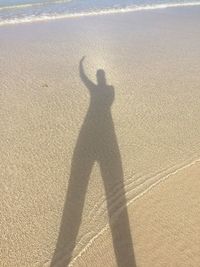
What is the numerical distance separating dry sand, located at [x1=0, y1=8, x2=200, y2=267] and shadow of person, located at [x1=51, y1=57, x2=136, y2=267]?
2cm

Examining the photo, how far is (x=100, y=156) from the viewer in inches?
251

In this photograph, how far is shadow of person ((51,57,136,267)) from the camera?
16.0ft

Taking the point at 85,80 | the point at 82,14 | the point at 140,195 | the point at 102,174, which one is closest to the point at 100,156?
the point at 102,174

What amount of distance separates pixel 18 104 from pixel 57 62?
2.49m

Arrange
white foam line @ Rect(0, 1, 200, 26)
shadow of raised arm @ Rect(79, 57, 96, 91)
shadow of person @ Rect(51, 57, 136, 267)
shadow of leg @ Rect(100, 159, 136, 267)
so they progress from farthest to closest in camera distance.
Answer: white foam line @ Rect(0, 1, 200, 26) → shadow of raised arm @ Rect(79, 57, 96, 91) → shadow of person @ Rect(51, 57, 136, 267) → shadow of leg @ Rect(100, 159, 136, 267)

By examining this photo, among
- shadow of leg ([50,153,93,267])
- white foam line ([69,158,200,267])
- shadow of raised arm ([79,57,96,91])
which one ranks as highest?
shadow of raised arm ([79,57,96,91])

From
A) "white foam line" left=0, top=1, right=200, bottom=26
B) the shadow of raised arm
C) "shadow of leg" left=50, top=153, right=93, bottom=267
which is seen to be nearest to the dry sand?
"shadow of leg" left=50, top=153, right=93, bottom=267

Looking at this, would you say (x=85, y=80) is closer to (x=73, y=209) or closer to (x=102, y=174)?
(x=102, y=174)

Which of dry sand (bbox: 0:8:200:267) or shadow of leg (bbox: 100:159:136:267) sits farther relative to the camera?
dry sand (bbox: 0:8:200:267)

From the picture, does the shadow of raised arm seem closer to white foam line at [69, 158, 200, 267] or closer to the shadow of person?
the shadow of person

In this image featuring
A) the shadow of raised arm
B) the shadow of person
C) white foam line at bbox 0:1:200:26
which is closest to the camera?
the shadow of person

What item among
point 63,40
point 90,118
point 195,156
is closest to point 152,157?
point 195,156

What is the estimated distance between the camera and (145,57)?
412 inches

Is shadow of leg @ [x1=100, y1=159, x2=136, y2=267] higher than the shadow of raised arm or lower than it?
lower
